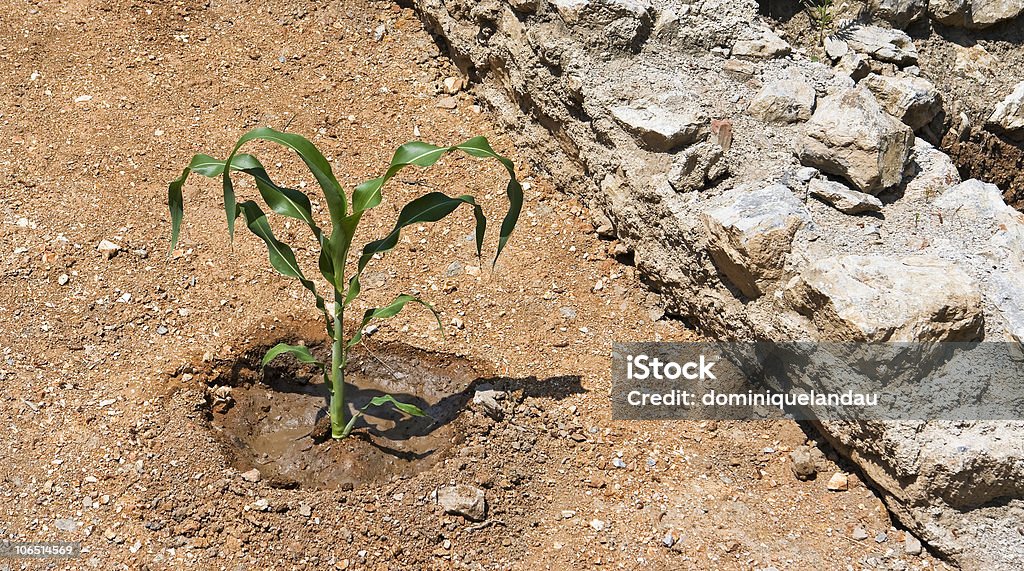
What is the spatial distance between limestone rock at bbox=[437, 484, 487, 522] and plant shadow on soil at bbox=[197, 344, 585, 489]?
0.56 feet

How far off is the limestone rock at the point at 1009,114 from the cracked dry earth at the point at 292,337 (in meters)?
1.86

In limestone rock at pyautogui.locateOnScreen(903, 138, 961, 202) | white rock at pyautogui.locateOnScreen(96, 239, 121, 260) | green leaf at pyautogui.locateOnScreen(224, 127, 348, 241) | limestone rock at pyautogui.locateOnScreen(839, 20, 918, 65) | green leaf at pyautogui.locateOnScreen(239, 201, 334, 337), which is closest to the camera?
green leaf at pyautogui.locateOnScreen(224, 127, 348, 241)

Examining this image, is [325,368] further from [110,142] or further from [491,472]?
[110,142]

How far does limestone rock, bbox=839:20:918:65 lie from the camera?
3.86 metres

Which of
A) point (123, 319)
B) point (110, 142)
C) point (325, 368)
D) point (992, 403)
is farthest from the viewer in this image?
point (110, 142)

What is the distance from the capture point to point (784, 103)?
11.1 feet

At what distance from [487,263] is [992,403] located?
1.90 metres

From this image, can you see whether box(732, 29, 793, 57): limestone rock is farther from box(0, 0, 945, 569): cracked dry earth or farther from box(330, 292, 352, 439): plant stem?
box(330, 292, 352, 439): plant stem

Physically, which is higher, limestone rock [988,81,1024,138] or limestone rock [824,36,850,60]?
limestone rock [824,36,850,60]

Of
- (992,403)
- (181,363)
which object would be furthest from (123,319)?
(992,403)

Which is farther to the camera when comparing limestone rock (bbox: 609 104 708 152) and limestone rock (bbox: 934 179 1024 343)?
limestone rock (bbox: 609 104 708 152)

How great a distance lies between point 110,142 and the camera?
4.08m

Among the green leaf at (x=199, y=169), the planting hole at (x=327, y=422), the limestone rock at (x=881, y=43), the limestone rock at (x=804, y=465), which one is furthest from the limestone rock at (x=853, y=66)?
the green leaf at (x=199, y=169)

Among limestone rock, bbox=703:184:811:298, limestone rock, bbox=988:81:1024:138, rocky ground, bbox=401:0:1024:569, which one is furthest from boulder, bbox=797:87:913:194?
limestone rock, bbox=988:81:1024:138
